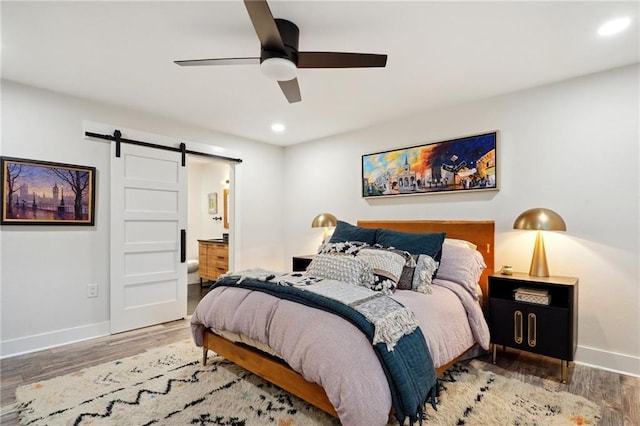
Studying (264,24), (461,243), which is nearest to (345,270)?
(461,243)

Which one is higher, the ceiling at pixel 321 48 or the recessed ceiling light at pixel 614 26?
the recessed ceiling light at pixel 614 26

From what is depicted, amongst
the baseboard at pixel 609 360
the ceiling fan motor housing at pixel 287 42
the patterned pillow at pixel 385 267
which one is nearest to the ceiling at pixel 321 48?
the ceiling fan motor housing at pixel 287 42

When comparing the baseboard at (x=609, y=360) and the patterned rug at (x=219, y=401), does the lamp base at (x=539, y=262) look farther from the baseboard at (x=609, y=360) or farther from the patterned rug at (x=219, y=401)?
the patterned rug at (x=219, y=401)

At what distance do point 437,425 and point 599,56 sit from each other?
2.81 m

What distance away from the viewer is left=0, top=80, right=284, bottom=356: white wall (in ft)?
9.55

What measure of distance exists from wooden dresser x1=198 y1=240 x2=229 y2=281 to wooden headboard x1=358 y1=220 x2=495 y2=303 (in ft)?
9.04

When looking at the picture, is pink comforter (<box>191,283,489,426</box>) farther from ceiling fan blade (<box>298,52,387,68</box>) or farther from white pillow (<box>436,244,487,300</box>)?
ceiling fan blade (<box>298,52,387,68</box>)

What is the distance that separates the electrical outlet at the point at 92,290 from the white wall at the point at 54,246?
0.11 feet

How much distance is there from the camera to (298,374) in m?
1.89

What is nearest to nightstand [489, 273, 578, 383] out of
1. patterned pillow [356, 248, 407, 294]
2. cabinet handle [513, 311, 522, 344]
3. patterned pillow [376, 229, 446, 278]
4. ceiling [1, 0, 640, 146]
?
cabinet handle [513, 311, 522, 344]

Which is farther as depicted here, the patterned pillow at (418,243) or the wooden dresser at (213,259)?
the wooden dresser at (213,259)

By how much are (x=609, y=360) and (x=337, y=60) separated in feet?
10.2

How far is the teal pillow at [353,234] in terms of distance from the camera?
3297mm

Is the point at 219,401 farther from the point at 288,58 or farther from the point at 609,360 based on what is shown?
the point at 609,360
